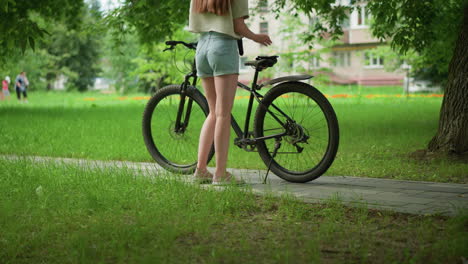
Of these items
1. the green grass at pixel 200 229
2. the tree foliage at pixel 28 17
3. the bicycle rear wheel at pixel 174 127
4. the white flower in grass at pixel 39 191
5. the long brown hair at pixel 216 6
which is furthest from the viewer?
the tree foliage at pixel 28 17

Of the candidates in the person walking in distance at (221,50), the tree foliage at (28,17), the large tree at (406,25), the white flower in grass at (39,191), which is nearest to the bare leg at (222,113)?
the person walking in distance at (221,50)

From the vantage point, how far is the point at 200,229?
12.4 ft

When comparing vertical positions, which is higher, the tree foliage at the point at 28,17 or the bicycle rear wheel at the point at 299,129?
the tree foliage at the point at 28,17

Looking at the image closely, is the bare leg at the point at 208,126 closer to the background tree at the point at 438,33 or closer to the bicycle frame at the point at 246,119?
the bicycle frame at the point at 246,119

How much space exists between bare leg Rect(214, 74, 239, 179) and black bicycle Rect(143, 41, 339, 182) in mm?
307

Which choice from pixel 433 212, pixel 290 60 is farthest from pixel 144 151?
pixel 290 60

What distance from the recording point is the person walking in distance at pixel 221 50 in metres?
5.18

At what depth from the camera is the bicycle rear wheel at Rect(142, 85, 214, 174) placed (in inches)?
238

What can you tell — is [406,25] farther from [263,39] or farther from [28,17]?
[28,17]

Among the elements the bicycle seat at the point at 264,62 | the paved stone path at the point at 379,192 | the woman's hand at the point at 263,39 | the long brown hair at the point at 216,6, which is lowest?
the paved stone path at the point at 379,192

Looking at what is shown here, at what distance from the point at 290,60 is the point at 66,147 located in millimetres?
16723

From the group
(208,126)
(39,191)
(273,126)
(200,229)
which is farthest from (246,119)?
(200,229)

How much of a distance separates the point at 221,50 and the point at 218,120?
590mm

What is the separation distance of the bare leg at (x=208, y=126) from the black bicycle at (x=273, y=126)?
23 centimetres
